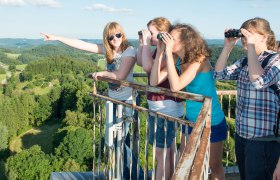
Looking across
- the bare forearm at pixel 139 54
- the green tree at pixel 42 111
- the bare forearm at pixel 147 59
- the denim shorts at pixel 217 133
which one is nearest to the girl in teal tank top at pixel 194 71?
the denim shorts at pixel 217 133

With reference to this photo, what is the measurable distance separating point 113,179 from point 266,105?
2.12 m

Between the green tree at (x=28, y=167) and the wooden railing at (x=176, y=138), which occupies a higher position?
the wooden railing at (x=176, y=138)

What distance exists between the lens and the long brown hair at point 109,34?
12.8ft

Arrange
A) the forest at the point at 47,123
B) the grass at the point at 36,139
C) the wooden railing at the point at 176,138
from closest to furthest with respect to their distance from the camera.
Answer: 1. the wooden railing at the point at 176,138
2. the forest at the point at 47,123
3. the grass at the point at 36,139

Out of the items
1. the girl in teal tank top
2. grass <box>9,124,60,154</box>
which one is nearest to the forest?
grass <box>9,124,60,154</box>

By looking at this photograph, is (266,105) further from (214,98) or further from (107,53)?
(107,53)

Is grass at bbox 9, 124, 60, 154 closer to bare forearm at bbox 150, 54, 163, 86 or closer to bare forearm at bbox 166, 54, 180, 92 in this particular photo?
bare forearm at bbox 150, 54, 163, 86

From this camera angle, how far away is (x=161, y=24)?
3.53m

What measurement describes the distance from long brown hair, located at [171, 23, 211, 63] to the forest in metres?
0.18

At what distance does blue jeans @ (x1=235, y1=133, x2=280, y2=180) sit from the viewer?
110 inches

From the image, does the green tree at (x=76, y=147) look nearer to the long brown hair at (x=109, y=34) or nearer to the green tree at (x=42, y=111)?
the green tree at (x=42, y=111)

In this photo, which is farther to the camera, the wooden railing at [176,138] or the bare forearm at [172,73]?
the bare forearm at [172,73]

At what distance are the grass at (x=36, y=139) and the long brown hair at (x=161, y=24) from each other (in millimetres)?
43053

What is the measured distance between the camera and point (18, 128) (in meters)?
57.7
